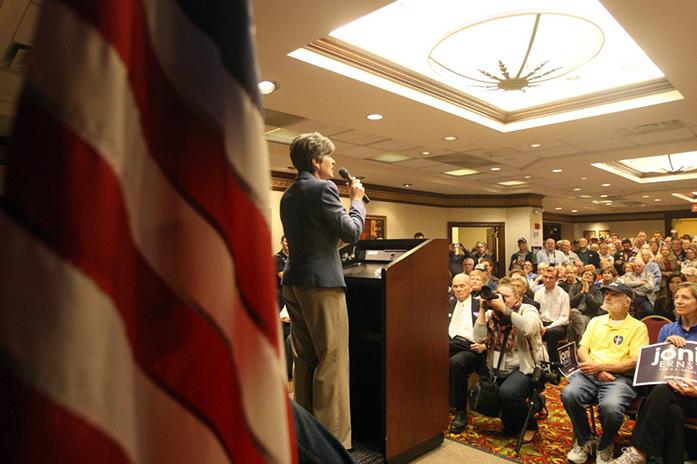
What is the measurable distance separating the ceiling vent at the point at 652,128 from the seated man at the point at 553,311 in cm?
224

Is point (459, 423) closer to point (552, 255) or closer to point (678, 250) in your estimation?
point (678, 250)

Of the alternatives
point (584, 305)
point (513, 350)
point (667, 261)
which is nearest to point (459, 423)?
point (513, 350)

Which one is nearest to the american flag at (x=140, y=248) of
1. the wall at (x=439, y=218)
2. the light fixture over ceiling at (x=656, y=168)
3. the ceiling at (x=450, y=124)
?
the ceiling at (x=450, y=124)

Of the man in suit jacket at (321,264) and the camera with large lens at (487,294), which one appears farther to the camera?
the camera with large lens at (487,294)

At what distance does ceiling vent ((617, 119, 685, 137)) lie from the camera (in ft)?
17.5

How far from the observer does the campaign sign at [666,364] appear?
2.57 meters

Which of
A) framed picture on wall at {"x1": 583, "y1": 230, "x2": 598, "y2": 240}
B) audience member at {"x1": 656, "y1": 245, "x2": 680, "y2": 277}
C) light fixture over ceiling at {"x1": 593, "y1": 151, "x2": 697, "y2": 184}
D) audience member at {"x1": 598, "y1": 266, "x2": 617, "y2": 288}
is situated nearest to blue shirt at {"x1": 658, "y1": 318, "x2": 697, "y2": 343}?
audience member at {"x1": 598, "y1": 266, "x2": 617, "y2": 288}

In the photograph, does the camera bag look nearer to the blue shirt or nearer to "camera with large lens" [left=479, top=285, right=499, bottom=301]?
"camera with large lens" [left=479, top=285, right=499, bottom=301]

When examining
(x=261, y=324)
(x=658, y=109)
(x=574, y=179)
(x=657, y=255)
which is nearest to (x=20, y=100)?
(x=261, y=324)

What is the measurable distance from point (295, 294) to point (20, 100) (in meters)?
1.78

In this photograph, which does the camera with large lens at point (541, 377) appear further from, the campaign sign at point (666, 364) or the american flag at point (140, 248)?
the american flag at point (140, 248)

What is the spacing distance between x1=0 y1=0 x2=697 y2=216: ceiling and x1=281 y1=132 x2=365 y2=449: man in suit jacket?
1.09 meters

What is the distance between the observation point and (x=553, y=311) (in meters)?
4.89

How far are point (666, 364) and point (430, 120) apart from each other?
11.0ft
